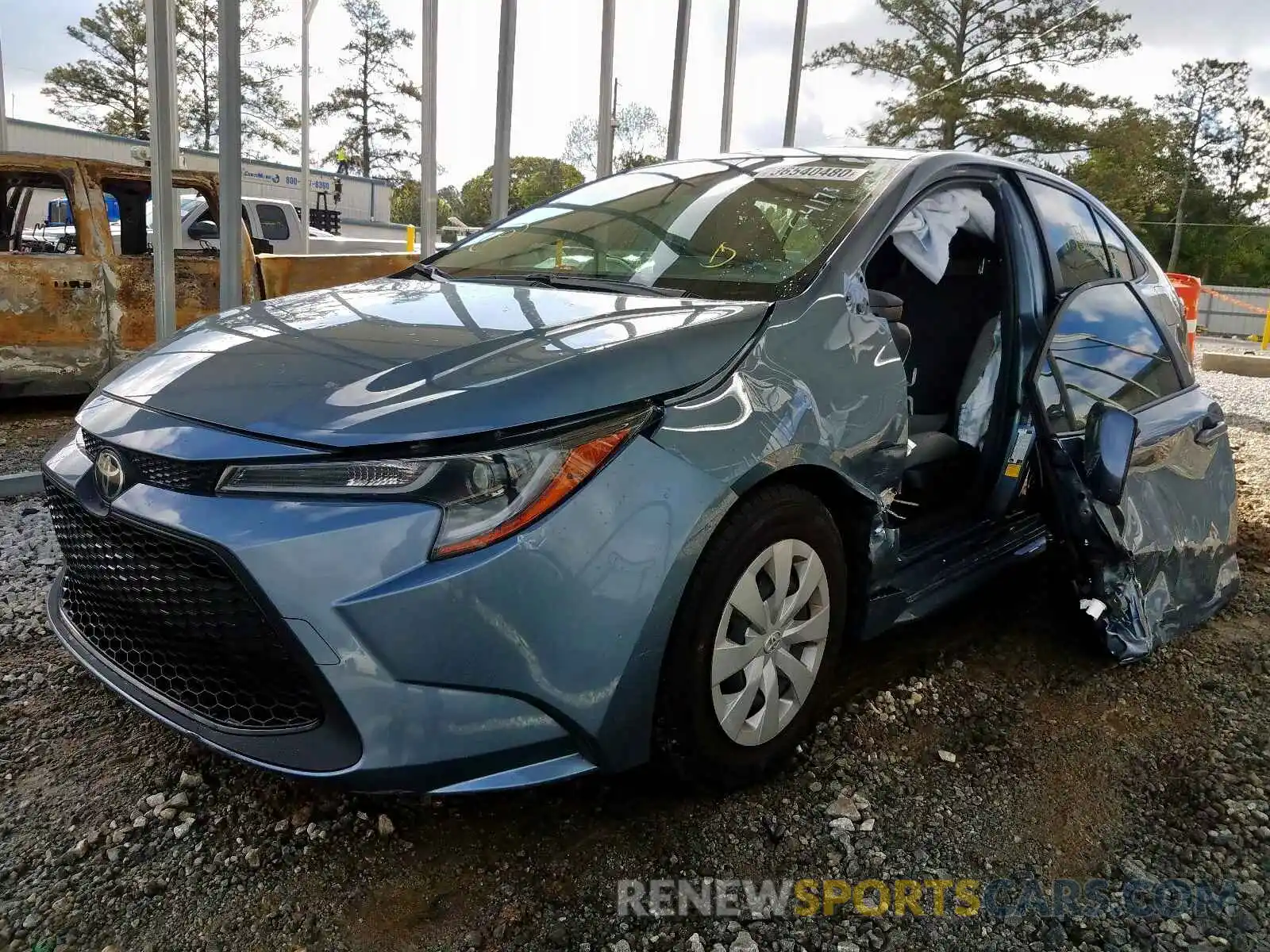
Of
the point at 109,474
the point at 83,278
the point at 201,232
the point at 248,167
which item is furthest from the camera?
the point at 248,167

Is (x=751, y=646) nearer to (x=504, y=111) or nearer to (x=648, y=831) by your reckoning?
(x=648, y=831)

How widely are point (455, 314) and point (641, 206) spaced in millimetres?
921

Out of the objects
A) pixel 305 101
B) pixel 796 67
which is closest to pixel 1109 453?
pixel 796 67

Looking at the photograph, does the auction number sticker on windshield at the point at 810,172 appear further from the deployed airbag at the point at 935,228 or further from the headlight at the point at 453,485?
→ the headlight at the point at 453,485

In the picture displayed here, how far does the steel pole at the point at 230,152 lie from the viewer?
4.59 m

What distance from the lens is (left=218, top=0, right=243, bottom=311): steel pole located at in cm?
459

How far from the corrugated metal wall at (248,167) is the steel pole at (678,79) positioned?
15947 mm

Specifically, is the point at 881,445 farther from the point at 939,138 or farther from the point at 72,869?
the point at 939,138

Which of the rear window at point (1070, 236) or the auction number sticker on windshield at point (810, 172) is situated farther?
the rear window at point (1070, 236)

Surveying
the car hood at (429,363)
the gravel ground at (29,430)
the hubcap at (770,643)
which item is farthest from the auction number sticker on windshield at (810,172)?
the gravel ground at (29,430)

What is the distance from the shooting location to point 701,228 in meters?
2.64

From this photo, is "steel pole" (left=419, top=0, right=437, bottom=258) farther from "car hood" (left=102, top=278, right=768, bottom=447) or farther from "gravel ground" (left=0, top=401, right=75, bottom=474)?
"car hood" (left=102, top=278, right=768, bottom=447)

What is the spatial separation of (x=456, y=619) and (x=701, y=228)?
4.94 ft

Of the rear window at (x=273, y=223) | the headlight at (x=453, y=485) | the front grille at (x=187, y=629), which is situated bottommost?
the front grille at (x=187, y=629)
